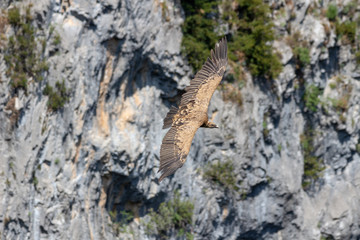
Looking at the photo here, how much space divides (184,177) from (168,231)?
130cm

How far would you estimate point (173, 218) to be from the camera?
1616 centimetres

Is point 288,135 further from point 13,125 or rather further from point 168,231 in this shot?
point 13,125

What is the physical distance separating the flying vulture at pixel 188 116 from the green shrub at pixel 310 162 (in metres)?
7.87

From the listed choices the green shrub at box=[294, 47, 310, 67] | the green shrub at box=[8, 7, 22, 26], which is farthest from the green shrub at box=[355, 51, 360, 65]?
the green shrub at box=[8, 7, 22, 26]

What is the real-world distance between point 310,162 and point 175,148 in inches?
387

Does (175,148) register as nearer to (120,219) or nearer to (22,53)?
(22,53)

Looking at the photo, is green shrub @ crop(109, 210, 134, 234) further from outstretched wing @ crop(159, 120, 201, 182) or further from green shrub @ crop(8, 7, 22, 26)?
outstretched wing @ crop(159, 120, 201, 182)

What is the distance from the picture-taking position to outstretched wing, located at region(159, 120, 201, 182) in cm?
1024

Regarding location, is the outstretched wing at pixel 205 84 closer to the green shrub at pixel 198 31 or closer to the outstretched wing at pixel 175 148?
the outstretched wing at pixel 175 148

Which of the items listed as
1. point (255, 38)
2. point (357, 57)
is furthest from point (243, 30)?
point (357, 57)

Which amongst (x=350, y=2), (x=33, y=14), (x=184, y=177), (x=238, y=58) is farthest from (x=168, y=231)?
(x=350, y=2)

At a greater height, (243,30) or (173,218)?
(243,30)

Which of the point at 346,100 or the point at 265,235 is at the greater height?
the point at 346,100

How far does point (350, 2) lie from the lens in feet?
64.8
